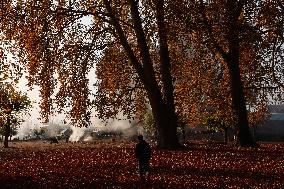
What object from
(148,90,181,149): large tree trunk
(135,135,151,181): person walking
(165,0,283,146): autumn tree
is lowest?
(135,135,151,181): person walking

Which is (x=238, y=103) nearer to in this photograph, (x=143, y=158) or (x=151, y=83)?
(x=151, y=83)

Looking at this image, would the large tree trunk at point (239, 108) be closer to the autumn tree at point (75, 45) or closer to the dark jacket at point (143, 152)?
the autumn tree at point (75, 45)

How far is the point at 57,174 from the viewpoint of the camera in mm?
17125

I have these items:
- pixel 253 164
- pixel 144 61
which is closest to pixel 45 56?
pixel 144 61

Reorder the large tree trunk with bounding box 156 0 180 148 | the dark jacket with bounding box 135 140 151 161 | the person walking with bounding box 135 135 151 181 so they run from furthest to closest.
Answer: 1. the large tree trunk with bounding box 156 0 180 148
2. the dark jacket with bounding box 135 140 151 161
3. the person walking with bounding box 135 135 151 181

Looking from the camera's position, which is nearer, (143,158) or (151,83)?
(143,158)

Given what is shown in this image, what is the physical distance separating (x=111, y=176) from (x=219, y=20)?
13778 mm

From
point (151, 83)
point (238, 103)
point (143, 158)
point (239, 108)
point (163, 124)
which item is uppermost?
point (151, 83)

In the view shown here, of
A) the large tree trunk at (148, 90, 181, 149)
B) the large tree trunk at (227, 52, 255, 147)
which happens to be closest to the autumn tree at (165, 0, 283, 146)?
the large tree trunk at (227, 52, 255, 147)

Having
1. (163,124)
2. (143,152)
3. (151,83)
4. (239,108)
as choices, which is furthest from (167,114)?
(143,152)

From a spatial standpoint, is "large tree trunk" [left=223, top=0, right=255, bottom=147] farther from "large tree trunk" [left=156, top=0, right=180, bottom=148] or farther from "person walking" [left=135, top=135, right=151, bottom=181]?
"person walking" [left=135, top=135, right=151, bottom=181]

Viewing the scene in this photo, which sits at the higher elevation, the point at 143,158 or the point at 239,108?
the point at 239,108

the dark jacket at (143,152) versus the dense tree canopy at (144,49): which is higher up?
the dense tree canopy at (144,49)

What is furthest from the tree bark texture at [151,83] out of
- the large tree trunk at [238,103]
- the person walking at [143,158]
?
the person walking at [143,158]
